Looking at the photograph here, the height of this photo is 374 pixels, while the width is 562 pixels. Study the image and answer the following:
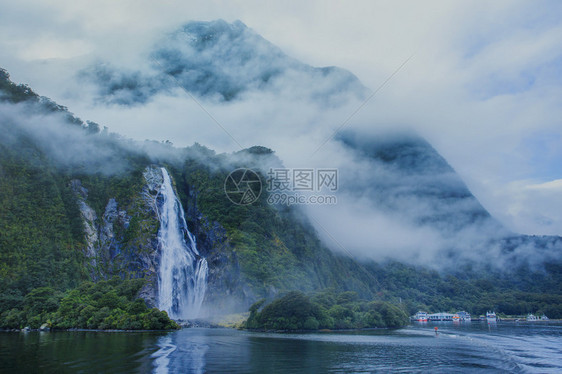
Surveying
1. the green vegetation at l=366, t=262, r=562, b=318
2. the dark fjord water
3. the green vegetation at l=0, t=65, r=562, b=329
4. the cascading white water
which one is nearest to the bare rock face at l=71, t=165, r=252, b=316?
the green vegetation at l=0, t=65, r=562, b=329

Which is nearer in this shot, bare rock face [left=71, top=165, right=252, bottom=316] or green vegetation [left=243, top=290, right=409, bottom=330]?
green vegetation [left=243, top=290, right=409, bottom=330]

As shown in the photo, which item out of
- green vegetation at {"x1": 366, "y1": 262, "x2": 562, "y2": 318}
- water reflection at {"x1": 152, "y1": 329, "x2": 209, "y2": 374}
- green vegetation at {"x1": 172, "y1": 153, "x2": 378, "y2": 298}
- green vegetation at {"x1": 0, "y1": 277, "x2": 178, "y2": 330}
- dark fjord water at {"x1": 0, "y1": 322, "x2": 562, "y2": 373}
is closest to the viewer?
water reflection at {"x1": 152, "y1": 329, "x2": 209, "y2": 374}

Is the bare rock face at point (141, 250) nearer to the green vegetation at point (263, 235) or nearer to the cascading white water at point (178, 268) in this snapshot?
the cascading white water at point (178, 268)

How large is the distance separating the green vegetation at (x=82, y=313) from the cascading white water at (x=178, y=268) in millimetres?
18259

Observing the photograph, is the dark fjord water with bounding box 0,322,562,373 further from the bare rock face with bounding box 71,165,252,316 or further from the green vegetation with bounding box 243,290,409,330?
the bare rock face with bounding box 71,165,252,316

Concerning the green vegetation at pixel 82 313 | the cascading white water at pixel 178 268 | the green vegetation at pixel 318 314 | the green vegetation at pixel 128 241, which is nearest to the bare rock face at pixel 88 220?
the green vegetation at pixel 128 241

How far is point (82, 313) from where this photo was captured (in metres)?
53.0

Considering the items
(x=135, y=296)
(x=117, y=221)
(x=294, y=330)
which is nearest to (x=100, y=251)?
(x=117, y=221)

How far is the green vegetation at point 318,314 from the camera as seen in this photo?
62.2 m

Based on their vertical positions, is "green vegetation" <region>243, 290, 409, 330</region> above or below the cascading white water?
below

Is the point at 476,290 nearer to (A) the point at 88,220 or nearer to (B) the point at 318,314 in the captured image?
(B) the point at 318,314

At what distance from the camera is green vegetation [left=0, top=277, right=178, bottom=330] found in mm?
52188

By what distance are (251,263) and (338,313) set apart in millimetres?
25599

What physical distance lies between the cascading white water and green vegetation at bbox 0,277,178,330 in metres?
18.3
